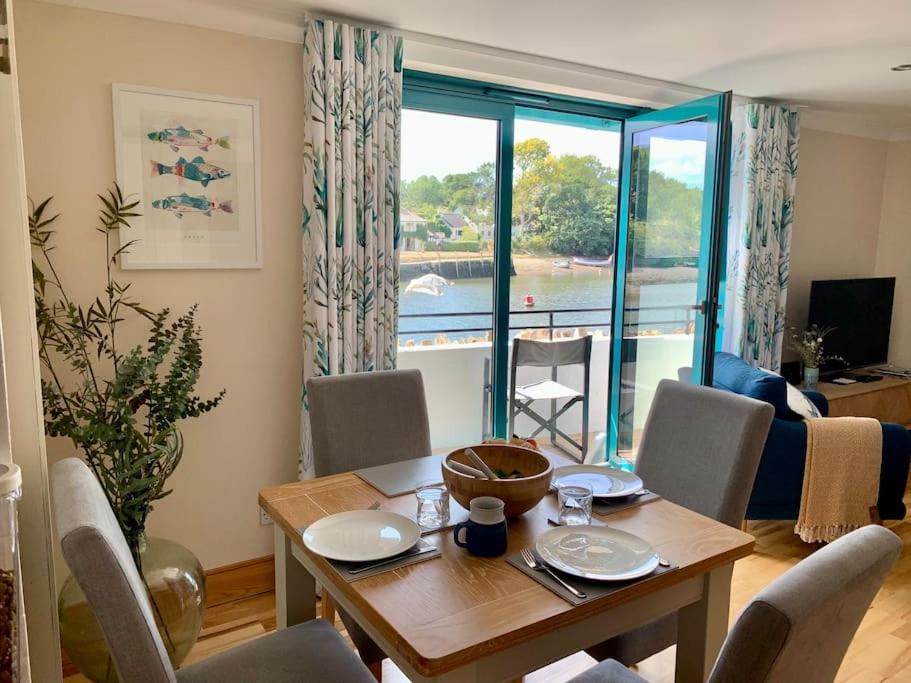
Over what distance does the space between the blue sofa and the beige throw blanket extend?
0.05 meters

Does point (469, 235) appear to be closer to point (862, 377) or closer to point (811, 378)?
point (811, 378)

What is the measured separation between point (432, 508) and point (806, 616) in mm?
913

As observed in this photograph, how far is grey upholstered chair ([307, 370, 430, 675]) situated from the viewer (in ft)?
7.30

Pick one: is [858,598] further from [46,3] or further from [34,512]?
[46,3]

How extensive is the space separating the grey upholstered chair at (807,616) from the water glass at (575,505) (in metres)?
0.63

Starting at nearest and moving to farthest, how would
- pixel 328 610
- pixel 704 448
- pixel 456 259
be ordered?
pixel 704 448
pixel 328 610
pixel 456 259

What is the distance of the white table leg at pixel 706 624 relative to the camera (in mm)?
1534

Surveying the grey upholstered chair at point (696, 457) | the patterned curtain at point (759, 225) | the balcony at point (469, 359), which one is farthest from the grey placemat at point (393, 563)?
the patterned curtain at point (759, 225)

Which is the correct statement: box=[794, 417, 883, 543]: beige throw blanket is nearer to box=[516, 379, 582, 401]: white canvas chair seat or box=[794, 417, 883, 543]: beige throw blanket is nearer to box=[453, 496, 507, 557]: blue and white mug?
box=[516, 379, 582, 401]: white canvas chair seat

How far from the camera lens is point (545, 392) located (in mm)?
4094

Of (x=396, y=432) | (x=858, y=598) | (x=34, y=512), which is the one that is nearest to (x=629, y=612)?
(x=858, y=598)

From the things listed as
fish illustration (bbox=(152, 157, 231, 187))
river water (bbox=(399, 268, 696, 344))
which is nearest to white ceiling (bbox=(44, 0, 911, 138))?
fish illustration (bbox=(152, 157, 231, 187))

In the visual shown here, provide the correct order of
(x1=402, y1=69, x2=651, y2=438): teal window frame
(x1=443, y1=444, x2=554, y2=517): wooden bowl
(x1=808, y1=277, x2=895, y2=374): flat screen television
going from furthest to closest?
(x1=808, y1=277, x2=895, y2=374): flat screen television → (x1=402, y1=69, x2=651, y2=438): teal window frame → (x1=443, y1=444, x2=554, y2=517): wooden bowl

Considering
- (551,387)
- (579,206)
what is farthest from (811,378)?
(579,206)
